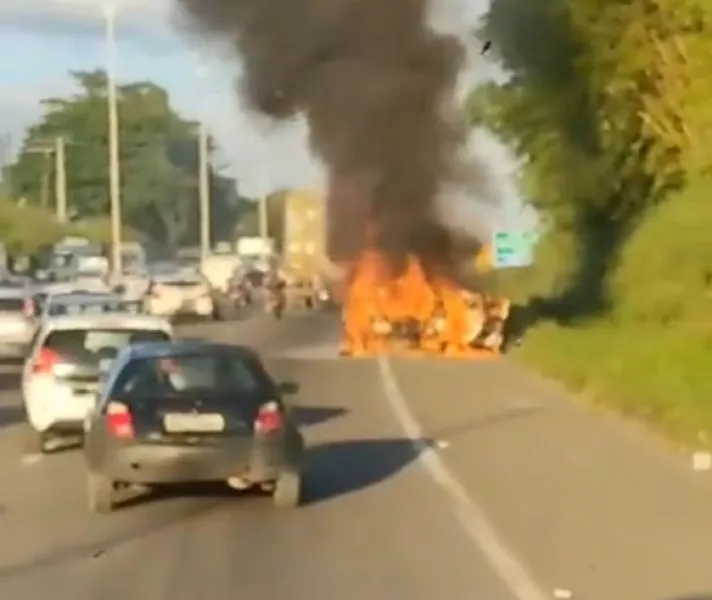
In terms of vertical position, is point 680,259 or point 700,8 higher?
point 700,8

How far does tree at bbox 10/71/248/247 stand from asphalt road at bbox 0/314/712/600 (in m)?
99.2

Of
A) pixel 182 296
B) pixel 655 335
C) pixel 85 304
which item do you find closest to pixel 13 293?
pixel 85 304

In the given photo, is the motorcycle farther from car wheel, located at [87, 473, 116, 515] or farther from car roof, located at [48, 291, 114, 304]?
car wheel, located at [87, 473, 116, 515]

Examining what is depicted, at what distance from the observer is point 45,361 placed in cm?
2123

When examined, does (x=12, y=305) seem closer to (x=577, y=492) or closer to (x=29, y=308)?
(x=29, y=308)

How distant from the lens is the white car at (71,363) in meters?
20.8

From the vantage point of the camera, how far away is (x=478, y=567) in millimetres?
12742

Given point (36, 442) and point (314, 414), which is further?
point (314, 414)

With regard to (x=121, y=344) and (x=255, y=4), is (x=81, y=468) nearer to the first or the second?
(x=121, y=344)

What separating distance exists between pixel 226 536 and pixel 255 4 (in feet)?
79.1

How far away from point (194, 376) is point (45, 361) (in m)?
5.06

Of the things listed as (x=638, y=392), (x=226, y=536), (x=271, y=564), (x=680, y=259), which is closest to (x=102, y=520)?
(x=226, y=536)

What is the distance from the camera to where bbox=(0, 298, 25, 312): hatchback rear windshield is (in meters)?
38.8

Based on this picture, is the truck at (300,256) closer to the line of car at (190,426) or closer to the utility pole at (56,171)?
the utility pole at (56,171)
